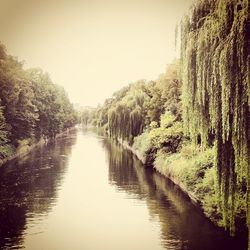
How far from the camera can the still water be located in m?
13.3

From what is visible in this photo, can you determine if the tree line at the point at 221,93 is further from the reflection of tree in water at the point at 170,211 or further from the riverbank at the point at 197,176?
the reflection of tree in water at the point at 170,211

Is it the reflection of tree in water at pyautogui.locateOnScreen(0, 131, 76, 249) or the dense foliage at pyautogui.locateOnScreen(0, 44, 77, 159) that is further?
the dense foliage at pyautogui.locateOnScreen(0, 44, 77, 159)

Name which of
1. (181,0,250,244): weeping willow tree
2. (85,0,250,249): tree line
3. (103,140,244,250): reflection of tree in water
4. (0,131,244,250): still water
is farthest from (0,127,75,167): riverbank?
(181,0,250,244): weeping willow tree

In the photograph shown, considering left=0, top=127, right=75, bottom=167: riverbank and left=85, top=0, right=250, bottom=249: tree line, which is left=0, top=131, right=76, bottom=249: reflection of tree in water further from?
left=85, top=0, right=250, bottom=249: tree line

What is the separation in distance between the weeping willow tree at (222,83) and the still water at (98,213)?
3.45 m

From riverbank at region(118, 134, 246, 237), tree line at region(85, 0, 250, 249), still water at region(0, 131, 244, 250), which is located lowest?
still water at region(0, 131, 244, 250)

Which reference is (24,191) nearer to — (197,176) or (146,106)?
(197,176)

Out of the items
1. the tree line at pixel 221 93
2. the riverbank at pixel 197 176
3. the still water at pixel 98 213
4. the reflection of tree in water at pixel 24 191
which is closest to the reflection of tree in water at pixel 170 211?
the still water at pixel 98 213

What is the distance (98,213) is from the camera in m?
16.8

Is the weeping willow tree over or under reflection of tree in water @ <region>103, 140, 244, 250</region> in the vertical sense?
over

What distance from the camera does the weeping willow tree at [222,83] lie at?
9.71 meters

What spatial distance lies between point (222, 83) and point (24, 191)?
13.4 m

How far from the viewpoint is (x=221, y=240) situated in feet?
43.7

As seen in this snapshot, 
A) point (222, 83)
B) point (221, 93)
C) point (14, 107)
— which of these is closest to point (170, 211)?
point (221, 93)
